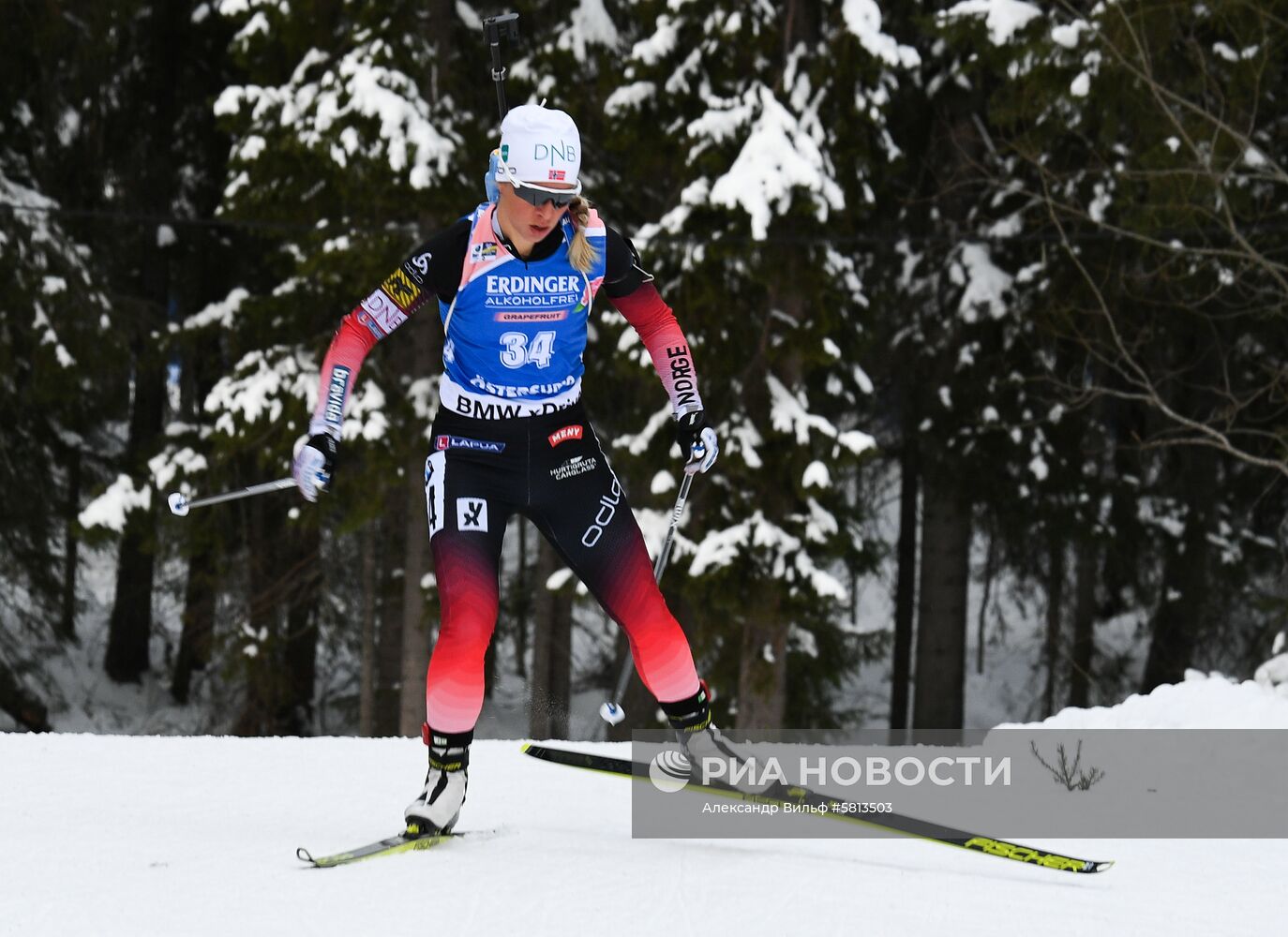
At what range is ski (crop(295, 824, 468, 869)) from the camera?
358 centimetres

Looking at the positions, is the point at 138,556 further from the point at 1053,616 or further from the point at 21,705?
the point at 1053,616

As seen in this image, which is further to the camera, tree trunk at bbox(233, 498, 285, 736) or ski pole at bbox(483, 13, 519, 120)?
tree trunk at bbox(233, 498, 285, 736)

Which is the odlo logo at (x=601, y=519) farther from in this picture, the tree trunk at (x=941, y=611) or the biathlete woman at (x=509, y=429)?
the tree trunk at (x=941, y=611)

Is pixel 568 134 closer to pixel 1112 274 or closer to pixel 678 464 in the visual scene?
pixel 678 464

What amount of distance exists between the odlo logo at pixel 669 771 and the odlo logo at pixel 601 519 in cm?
82

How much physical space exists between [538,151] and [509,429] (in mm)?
840

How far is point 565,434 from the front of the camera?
4.14m

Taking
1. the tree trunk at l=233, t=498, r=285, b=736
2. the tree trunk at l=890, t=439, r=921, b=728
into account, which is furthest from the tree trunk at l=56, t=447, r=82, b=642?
the tree trunk at l=890, t=439, r=921, b=728

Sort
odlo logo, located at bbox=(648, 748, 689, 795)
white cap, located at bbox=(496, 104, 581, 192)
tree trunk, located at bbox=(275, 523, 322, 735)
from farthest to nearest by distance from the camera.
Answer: tree trunk, located at bbox=(275, 523, 322, 735)
odlo logo, located at bbox=(648, 748, 689, 795)
white cap, located at bbox=(496, 104, 581, 192)

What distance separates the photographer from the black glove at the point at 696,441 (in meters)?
4.28

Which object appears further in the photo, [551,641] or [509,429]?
[551,641]

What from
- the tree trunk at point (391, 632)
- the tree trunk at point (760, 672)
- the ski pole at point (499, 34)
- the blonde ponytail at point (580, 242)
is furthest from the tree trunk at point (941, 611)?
the blonde ponytail at point (580, 242)

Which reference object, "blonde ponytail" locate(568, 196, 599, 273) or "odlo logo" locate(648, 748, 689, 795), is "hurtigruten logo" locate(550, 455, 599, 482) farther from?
"odlo logo" locate(648, 748, 689, 795)

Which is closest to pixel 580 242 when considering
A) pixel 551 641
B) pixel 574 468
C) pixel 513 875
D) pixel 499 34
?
pixel 574 468
